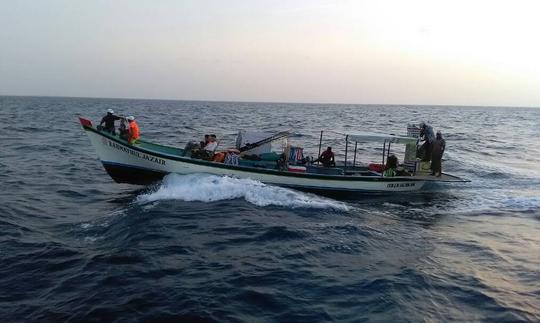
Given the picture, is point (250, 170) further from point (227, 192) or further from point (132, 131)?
point (132, 131)

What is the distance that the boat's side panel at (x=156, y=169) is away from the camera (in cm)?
1842

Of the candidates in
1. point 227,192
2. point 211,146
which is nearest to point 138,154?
point 211,146

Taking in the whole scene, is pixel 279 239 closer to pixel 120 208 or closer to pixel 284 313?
pixel 284 313

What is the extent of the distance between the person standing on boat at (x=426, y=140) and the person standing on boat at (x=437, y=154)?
276 mm

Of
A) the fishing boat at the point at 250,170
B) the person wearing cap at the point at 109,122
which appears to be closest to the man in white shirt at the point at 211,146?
the fishing boat at the point at 250,170

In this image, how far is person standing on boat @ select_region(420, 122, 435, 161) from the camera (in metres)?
20.8

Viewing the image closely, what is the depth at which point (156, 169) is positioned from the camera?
18.6m

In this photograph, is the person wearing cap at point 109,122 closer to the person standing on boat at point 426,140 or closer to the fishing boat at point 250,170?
the fishing boat at point 250,170

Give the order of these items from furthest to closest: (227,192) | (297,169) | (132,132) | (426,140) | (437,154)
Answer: (426,140)
(437,154)
(297,169)
(132,132)
(227,192)

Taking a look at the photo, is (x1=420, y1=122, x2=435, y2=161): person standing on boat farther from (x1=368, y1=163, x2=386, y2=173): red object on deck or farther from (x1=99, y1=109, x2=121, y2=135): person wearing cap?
(x1=99, y1=109, x2=121, y2=135): person wearing cap

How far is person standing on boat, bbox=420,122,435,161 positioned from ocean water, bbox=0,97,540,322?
1.83 m

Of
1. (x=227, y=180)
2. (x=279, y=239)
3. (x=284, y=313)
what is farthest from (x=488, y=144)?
(x=284, y=313)

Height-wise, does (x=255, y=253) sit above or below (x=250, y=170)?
below

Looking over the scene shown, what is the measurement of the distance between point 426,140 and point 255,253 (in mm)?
12152
